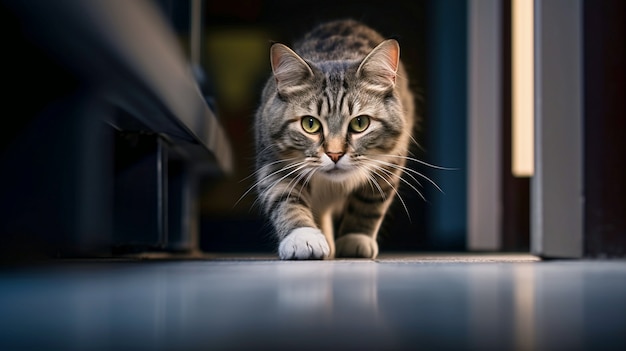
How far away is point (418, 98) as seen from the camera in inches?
116

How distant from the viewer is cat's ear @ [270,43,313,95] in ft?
5.36

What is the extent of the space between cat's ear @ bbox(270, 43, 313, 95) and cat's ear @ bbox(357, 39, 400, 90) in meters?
0.14

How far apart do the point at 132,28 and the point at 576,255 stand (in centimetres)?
99

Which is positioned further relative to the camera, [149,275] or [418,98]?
[418,98]

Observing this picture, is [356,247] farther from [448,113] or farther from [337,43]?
[448,113]

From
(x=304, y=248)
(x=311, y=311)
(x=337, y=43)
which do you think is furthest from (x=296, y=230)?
(x=311, y=311)

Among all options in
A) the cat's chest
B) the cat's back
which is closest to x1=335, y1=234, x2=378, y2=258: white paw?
the cat's chest

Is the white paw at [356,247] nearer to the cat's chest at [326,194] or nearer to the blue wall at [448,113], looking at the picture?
the cat's chest at [326,194]

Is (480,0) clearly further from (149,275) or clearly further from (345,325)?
(345,325)

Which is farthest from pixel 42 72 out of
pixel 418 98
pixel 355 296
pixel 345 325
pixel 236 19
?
pixel 236 19

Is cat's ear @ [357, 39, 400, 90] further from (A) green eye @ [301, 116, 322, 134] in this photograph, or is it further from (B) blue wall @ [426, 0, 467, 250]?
(B) blue wall @ [426, 0, 467, 250]

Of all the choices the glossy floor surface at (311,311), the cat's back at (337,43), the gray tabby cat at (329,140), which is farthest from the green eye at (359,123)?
the glossy floor surface at (311,311)

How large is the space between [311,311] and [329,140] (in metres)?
1.03

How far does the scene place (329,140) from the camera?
1.63 meters
